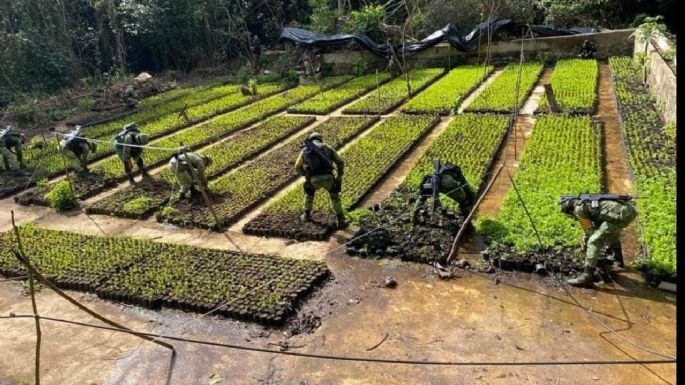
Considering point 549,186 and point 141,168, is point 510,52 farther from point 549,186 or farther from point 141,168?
point 141,168

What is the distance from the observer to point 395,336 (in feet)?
21.4

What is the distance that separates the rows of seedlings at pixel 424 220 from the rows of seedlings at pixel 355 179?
67cm

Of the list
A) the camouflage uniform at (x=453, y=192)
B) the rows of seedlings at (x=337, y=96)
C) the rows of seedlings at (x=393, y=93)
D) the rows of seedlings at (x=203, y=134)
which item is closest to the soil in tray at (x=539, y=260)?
the camouflage uniform at (x=453, y=192)

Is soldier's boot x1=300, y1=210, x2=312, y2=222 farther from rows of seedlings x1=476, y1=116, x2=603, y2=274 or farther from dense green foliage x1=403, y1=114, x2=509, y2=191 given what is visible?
rows of seedlings x1=476, y1=116, x2=603, y2=274

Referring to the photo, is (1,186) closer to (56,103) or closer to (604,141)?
(56,103)

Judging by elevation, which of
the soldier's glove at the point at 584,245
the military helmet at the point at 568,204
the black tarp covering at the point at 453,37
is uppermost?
the black tarp covering at the point at 453,37

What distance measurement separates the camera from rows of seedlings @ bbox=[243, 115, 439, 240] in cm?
961

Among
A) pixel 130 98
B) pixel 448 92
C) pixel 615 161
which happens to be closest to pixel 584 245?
pixel 615 161

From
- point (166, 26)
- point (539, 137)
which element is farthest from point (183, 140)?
point (166, 26)

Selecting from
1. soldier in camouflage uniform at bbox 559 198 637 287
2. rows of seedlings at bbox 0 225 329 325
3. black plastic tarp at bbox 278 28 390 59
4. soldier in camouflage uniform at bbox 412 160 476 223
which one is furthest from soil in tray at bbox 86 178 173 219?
black plastic tarp at bbox 278 28 390 59

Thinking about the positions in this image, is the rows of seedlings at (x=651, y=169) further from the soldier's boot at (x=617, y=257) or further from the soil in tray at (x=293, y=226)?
the soil in tray at (x=293, y=226)

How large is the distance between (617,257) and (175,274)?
6.44 m

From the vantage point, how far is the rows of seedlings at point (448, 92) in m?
17.2

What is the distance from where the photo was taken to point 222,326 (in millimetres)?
7047
